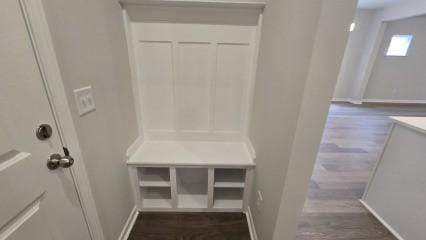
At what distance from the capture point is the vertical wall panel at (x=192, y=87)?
1.65 metres

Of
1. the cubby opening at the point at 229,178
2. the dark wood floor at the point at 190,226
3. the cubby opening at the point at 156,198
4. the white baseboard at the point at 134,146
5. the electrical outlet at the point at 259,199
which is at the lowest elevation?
the dark wood floor at the point at 190,226

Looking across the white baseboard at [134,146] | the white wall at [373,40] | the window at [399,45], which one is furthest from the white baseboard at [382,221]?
the window at [399,45]

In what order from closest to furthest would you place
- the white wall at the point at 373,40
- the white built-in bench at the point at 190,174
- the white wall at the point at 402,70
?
1. the white built-in bench at the point at 190,174
2. the white wall at the point at 373,40
3. the white wall at the point at 402,70

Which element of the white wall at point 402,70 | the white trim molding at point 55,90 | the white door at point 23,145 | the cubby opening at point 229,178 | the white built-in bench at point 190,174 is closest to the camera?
the white door at point 23,145

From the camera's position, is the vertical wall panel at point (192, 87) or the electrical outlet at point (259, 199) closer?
the electrical outlet at point (259, 199)

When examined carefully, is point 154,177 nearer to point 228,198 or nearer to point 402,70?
point 228,198

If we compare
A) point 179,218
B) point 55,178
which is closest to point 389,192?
point 179,218

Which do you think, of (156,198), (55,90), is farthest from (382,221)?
(55,90)

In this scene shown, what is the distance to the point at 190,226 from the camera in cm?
163

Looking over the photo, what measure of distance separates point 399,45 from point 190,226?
7.55m

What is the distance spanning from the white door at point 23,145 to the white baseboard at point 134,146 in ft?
2.48

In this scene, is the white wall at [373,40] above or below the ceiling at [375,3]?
below

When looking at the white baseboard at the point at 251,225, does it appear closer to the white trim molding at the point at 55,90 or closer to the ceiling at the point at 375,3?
the white trim molding at the point at 55,90

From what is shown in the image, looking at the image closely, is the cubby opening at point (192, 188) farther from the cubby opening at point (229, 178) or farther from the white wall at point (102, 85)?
the white wall at point (102, 85)
